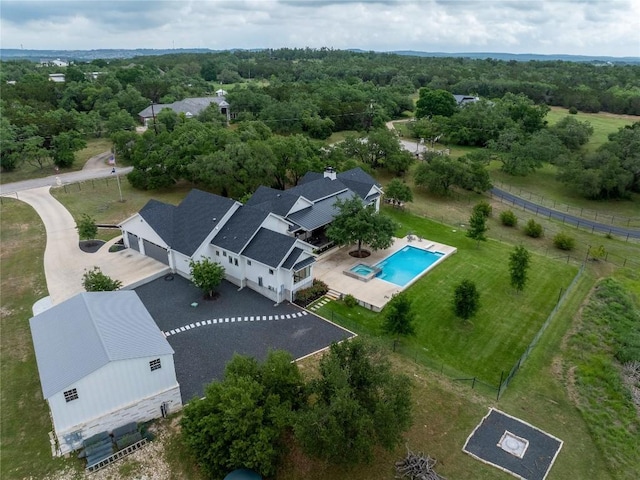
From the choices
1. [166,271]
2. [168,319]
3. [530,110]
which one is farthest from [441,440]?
[530,110]

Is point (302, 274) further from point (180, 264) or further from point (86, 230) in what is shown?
point (86, 230)

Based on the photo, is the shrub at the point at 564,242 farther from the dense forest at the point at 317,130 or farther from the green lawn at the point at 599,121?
the green lawn at the point at 599,121

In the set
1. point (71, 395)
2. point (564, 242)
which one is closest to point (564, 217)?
point (564, 242)

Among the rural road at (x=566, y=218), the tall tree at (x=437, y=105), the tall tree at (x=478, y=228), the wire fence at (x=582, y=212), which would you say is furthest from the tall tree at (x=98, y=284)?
the tall tree at (x=437, y=105)

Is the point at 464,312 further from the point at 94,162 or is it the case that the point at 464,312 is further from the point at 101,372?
the point at 94,162

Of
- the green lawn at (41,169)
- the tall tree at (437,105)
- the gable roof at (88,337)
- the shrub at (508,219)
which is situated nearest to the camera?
the gable roof at (88,337)

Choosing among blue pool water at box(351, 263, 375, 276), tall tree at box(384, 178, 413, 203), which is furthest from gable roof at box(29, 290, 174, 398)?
tall tree at box(384, 178, 413, 203)
